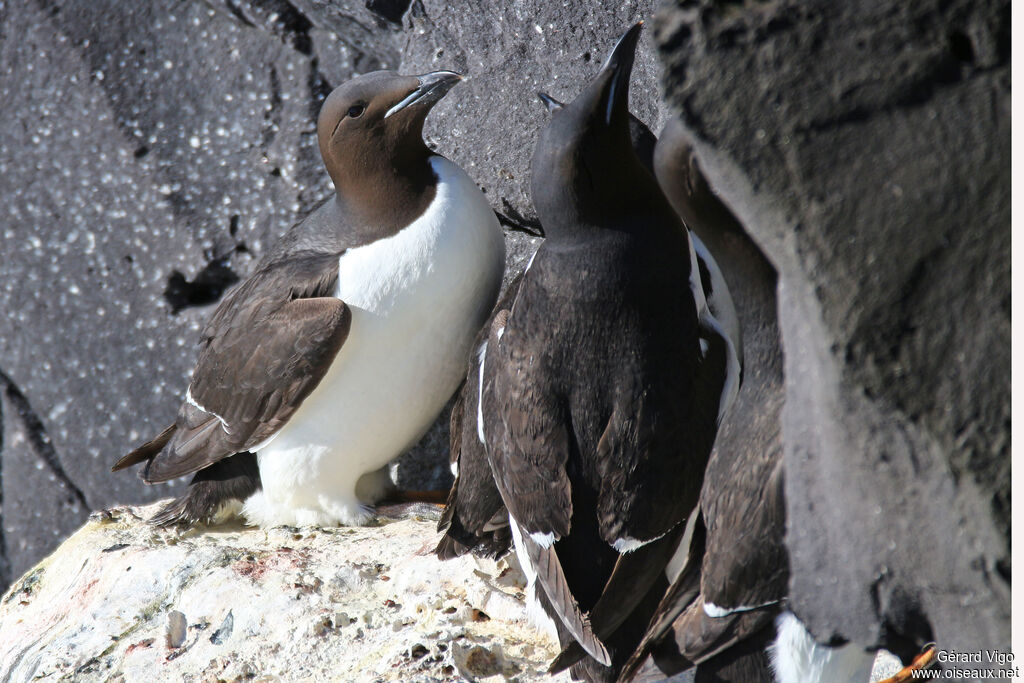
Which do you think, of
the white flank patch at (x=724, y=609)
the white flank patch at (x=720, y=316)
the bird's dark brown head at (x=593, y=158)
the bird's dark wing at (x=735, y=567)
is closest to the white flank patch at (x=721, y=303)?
the white flank patch at (x=720, y=316)

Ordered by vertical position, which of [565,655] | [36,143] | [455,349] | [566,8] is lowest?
[565,655]

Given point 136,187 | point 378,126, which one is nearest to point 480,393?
point 378,126

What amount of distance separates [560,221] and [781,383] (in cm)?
63

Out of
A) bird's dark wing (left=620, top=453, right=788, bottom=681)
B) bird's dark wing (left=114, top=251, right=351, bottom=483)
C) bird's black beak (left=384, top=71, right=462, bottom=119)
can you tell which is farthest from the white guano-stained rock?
bird's black beak (left=384, top=71, right=462, bottom=119)

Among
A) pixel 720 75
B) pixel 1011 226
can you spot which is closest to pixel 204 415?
pixel 720 75

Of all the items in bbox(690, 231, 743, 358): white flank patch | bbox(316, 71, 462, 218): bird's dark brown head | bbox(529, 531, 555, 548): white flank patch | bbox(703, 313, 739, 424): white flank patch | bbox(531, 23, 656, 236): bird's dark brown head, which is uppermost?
bbox(316, 71, 462, 218): bird's dark brown head

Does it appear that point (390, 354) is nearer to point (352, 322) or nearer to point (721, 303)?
point (352, 322)

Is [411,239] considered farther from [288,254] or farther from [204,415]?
[204,415]

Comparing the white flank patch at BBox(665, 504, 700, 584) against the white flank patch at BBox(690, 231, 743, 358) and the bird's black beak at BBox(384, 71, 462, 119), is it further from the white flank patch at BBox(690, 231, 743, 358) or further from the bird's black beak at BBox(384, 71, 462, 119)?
the bird's black beak at BBox(384, 71, 462, 119)

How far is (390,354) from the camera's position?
2965 mm

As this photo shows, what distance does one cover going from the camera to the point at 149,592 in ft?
9.57

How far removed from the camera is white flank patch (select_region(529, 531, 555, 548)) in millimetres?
2219

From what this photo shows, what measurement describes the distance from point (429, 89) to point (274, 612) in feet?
4.41

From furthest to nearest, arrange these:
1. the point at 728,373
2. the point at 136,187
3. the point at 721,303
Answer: the point at 136,187
the point at 721,303
the point at 728,373
